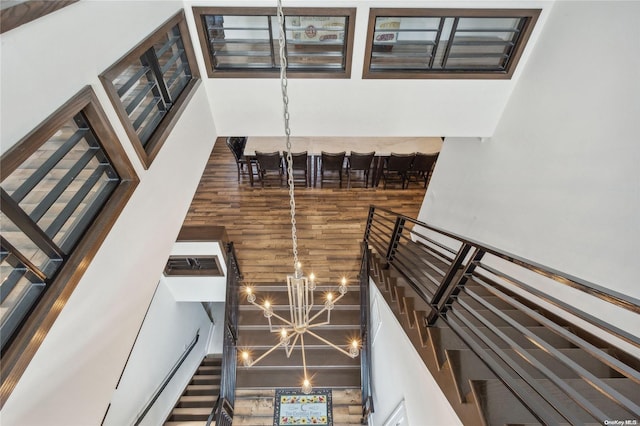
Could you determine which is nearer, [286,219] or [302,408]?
[302,408]

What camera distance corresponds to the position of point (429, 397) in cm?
220

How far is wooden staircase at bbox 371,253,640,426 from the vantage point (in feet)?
4.56

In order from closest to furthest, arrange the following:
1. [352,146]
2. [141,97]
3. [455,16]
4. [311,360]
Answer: [141,97]
[455,16]
[311,360]
[352,146]

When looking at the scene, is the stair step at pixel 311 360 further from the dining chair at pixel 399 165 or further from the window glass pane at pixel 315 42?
the window glass pane at pixel 315 42

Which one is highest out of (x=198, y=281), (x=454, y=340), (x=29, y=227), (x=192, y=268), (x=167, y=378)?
(x=192, y=268)

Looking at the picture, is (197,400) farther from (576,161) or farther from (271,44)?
(576,161)

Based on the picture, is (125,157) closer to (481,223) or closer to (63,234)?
(63,234)

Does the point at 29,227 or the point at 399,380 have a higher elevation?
the point at 29,227

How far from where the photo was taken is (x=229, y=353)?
412 centimetres

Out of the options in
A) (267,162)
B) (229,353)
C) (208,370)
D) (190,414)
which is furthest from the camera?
(208,370)

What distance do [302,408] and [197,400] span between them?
2010mm

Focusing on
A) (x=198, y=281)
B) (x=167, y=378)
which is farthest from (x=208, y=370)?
(x=198, y=281)

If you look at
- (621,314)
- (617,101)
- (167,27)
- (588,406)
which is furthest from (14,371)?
(617,101)

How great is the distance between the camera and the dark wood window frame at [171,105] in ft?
6.29
